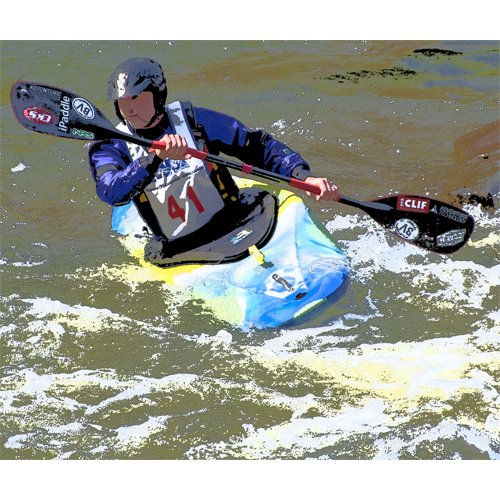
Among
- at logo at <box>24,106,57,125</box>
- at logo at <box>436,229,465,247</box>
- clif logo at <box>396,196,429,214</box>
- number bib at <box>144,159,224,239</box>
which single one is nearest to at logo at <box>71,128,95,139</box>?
at logo at <box>24,106,57,125</box>

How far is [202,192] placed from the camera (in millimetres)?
3688

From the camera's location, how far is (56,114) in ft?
11.2

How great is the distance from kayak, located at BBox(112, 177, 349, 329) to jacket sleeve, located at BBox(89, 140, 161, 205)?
530 millimetres

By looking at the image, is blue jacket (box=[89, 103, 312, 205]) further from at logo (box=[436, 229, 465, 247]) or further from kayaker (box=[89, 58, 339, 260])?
at logo (box=[436, 229, 465, 247])

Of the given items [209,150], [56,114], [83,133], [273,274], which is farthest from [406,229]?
[56,114]

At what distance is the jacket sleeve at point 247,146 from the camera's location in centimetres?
374

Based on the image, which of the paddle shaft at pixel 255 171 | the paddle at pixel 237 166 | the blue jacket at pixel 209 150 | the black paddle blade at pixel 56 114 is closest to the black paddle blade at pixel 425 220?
the paddle at pixel 237 166

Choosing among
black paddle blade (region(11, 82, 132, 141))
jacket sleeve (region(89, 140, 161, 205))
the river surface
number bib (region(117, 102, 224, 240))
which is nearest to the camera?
the river surface

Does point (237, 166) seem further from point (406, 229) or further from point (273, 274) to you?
point (406, 229)

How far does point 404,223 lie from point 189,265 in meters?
1.21

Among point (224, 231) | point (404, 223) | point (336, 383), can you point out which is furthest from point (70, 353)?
point (404, 223)

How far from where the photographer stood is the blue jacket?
3.29m

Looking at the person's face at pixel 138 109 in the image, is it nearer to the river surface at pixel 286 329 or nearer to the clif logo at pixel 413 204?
the river surface at pixel 286 329

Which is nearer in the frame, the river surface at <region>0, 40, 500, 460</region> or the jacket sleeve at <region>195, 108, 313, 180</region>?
the river surface at <region>0, 40, 500, 460</region>
